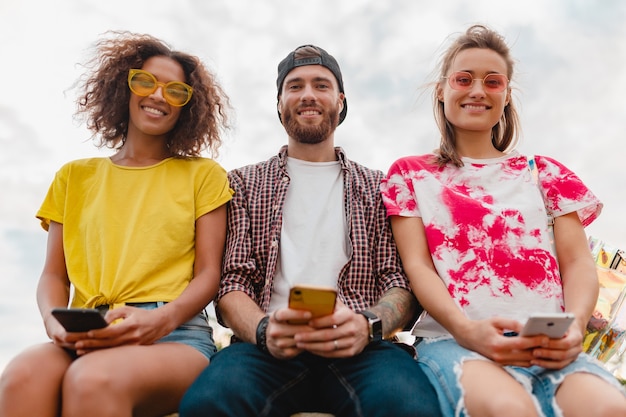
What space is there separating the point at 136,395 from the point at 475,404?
5.05 ft

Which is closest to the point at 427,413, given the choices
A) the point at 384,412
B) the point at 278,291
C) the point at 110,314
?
the point at 384,412

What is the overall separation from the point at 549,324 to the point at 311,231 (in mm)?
1602

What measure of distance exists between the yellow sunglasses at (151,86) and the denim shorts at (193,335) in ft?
4.47

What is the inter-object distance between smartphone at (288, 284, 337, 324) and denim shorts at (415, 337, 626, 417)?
27.4 inches

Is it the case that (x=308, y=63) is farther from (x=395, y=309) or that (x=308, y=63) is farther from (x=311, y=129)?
(x=395, y=309)

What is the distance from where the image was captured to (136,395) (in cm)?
258

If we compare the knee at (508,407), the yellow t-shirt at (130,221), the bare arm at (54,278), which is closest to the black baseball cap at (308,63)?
the yellow t-shirt at (130,221)

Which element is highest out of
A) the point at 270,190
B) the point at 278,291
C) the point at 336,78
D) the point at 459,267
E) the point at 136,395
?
the point at 336,78

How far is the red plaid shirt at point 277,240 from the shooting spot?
346 cm

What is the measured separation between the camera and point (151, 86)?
146 inches

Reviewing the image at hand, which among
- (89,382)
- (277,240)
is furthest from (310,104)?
(89,382)

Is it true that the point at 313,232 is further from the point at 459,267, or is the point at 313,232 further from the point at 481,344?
the point at 481,344

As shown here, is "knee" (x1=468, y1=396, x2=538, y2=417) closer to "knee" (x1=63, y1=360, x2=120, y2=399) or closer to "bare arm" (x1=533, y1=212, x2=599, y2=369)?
"bare arm" (x1=533, y1=212, x2=599, y2=369)

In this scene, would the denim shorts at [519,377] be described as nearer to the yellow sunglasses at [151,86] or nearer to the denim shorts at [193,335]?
the denim shorts at [193,335]
